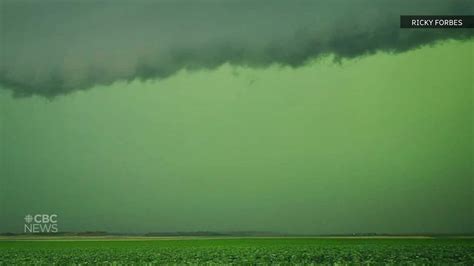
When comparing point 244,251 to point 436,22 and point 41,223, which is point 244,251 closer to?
point 41,223

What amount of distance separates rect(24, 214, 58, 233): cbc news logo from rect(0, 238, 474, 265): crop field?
143 mm

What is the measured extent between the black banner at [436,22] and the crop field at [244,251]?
2326 mm

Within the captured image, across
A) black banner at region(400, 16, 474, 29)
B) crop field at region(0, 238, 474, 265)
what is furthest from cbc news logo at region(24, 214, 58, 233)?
black banner at region(400, 16, 474, 29)

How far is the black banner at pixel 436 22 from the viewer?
22.2 ft

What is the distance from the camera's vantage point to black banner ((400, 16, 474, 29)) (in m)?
6.77

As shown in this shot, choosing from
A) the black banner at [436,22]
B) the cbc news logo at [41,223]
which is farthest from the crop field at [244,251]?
the black banner at [436,22]

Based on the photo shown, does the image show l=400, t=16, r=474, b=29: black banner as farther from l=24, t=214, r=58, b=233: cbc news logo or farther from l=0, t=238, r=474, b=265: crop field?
l=24, t=214, r=58, b=233: cbc news logo

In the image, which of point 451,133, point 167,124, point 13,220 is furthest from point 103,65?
point 451,133

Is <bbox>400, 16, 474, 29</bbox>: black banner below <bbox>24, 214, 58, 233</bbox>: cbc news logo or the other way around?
the other way around

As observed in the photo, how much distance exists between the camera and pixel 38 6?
6.85 meters

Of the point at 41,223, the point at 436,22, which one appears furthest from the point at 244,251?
the point at 436,22

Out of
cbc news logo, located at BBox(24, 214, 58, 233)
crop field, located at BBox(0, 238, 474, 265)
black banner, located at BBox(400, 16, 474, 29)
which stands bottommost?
crop field, located at BBox(0, 238, 474, 265)

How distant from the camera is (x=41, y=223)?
6719 millimetres

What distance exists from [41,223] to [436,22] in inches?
191
